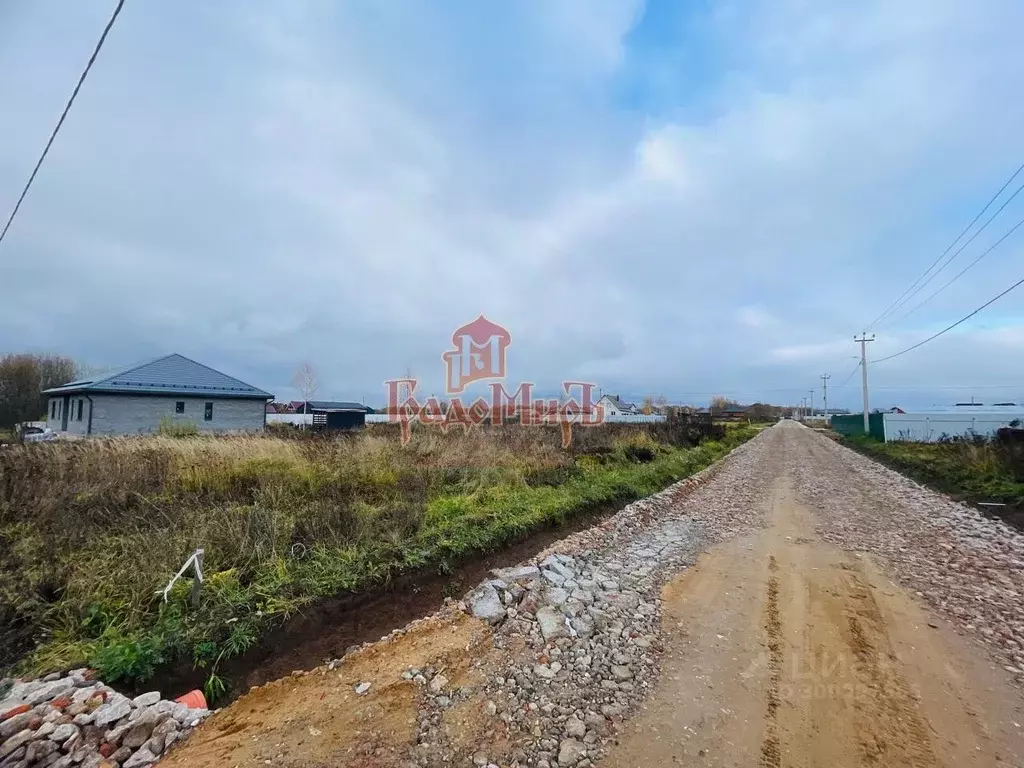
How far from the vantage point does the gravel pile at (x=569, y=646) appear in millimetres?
2549

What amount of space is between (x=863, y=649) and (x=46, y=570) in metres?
7.14

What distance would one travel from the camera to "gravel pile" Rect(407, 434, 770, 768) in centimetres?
255

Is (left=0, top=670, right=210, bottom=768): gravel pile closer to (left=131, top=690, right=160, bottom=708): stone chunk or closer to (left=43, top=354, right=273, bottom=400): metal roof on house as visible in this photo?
(left=131, top=690, right=160, bottom=708): stone chunk

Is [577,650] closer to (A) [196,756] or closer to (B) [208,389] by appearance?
(A) [196,756]

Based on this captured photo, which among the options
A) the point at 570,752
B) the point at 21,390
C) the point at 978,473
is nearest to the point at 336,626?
the point at 570,752

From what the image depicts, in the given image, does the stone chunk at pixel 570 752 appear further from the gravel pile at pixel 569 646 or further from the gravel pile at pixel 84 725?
the gravel pile at pixel 84 725

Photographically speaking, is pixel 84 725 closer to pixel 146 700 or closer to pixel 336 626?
pixel 146 700

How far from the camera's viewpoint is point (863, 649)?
3.51 metres

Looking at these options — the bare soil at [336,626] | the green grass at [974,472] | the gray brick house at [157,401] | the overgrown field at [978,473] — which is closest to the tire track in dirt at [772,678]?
the bare soil at [336,626]

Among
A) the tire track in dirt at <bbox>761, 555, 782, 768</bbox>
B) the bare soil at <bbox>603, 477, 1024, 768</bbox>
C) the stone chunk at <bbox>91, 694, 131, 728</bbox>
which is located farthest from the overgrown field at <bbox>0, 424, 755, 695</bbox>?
the tire track in dirt at <bbox>761, 555, 782, 768</bbox>

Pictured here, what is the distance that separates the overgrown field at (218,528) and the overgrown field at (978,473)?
6591mm

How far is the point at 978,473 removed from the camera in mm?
11531

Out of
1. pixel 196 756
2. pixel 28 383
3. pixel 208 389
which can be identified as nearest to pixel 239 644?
pixel 196 756

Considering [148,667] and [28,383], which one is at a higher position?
[28,383]
